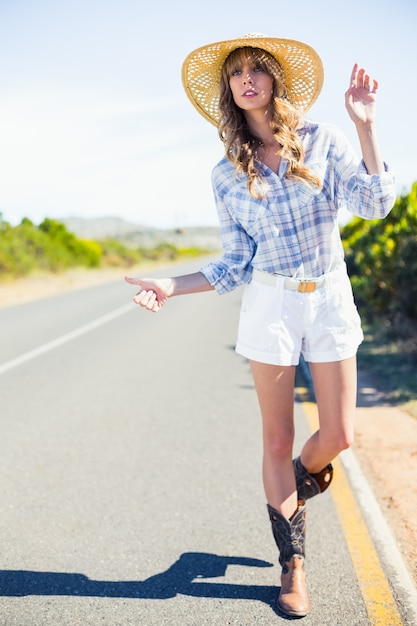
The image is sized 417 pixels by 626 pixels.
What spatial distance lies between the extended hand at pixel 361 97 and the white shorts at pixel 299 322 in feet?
2.00

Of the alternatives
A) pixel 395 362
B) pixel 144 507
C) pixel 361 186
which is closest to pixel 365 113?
pixel 361 186

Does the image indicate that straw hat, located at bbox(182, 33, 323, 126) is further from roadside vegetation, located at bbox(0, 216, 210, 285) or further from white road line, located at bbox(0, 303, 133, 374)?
roadside vegetation, located at bbox(0, 216, 210, 285)

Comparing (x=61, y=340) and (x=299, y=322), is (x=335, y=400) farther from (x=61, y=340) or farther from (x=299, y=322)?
(x=61, y=340)

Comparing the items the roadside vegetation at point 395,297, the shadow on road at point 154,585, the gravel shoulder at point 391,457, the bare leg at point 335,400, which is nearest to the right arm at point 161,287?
the bare leg at point 335,400

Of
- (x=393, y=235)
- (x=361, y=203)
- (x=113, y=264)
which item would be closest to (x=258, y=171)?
(x=361, y=203)

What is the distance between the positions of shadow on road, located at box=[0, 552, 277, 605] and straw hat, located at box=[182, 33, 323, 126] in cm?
205

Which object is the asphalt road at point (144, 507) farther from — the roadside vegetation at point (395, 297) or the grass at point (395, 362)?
the roadside vegetation at point (395, 297)

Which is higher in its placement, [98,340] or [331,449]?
[331,449]

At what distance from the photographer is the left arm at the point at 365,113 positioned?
104 inches

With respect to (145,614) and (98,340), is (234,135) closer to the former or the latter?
(145,614)

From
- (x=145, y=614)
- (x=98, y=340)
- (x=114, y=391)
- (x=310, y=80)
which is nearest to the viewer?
(x=145, y=614)

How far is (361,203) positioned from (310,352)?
2.05 feet

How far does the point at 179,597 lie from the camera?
3.01m

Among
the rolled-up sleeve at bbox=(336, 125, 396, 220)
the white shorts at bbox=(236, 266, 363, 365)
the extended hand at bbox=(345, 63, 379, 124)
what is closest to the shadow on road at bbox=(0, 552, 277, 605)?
the white shorts at bbox=(236, 266, 363, 365)
